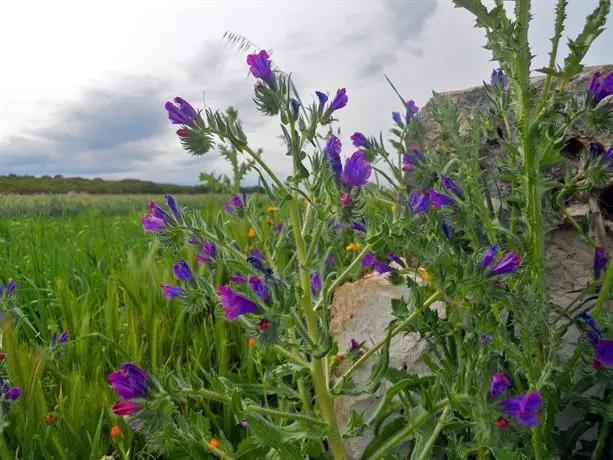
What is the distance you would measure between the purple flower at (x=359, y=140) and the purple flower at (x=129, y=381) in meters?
1.49

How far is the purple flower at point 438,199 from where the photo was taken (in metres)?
1.53

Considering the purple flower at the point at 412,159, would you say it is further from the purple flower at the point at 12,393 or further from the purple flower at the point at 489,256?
the purple flower at the point at 12,393

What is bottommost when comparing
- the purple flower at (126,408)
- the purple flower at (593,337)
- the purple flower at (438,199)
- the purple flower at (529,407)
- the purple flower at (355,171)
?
the purple flower at (126,408)

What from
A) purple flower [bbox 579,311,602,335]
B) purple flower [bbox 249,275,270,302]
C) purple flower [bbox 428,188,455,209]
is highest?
purple flower [bbox 428,188,455,209]

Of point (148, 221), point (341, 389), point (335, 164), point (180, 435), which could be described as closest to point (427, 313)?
point (341, 389)

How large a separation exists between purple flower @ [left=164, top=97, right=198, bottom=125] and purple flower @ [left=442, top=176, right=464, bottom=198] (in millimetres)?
741

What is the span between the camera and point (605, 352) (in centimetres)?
145

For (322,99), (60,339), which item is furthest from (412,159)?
(60,339)

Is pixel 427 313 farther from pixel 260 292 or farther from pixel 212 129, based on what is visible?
pixel 212 129

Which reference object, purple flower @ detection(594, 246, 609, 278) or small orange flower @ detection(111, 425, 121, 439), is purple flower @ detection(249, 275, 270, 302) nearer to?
small orange flower @ detection(111, 425, 121, 439)

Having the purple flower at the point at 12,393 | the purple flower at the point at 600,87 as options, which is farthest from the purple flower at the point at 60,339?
the purple flower at the point at 600,87

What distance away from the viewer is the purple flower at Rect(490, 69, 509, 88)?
179cm

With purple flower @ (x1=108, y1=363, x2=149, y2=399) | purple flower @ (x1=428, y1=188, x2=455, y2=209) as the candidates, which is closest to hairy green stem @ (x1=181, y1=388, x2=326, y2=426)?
purple flower @ (x1=108, y1=363, x2=149, y2=399)

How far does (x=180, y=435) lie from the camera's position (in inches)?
57.4
